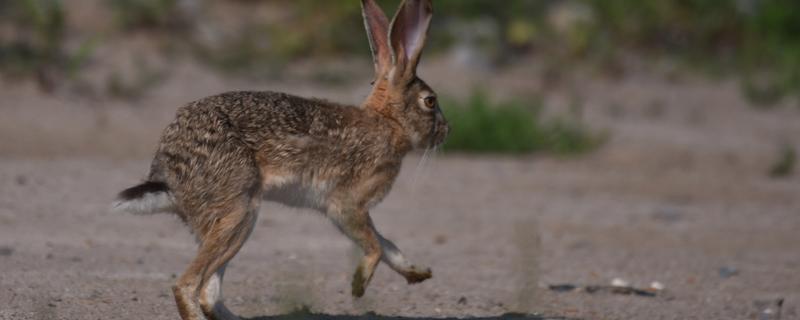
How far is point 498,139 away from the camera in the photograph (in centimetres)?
1204

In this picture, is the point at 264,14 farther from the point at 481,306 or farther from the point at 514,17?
the point at 481,306

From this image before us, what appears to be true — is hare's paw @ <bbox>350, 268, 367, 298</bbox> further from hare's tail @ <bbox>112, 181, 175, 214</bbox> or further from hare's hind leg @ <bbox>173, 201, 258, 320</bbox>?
hare's tail @ <bbox>112, 181, 175, 214</bbox>

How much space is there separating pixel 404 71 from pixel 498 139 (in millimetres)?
6255

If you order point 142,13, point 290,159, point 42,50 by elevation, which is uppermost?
point 142,13

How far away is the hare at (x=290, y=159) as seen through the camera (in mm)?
4996

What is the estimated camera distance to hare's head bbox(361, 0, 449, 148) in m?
5.77

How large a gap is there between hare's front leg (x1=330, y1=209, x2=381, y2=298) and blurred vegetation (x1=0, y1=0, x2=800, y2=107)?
7.03m

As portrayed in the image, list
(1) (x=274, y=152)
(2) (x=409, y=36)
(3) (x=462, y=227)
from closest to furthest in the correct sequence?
1. (1) (x=274, y=152)
2. (2) (x=409, y=36)
3. (3) (x=462, y=227)

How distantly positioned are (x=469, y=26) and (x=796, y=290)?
837 centimetres

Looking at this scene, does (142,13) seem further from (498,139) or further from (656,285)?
(656,285)

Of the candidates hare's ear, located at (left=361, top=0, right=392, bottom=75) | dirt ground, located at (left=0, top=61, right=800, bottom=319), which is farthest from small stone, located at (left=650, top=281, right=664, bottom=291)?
hare's ear, located at (left=361, top=0, right=392, bottom=75)

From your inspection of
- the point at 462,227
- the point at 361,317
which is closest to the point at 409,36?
the point at 361,317

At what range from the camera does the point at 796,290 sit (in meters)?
7.20

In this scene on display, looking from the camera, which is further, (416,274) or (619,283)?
(619,283)
